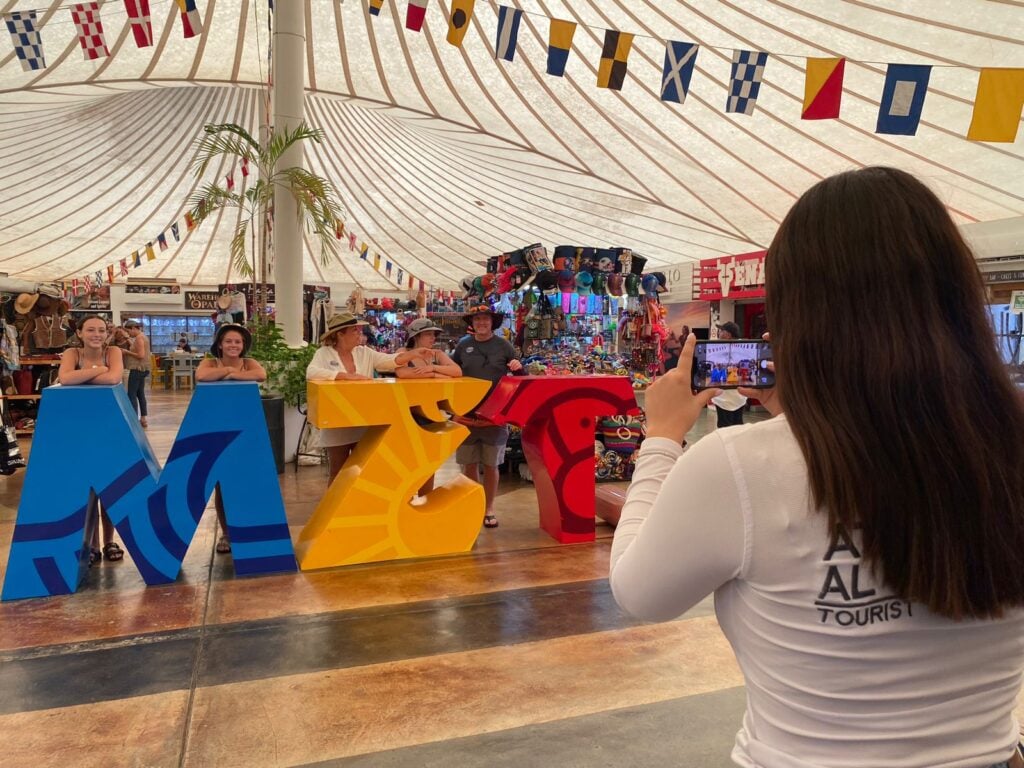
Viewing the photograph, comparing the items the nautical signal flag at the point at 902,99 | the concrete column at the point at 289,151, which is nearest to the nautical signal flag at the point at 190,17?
the concrete column at the point at 289,151

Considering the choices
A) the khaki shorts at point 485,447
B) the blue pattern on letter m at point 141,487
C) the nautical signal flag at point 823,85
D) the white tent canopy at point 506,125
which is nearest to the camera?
the blue pattern on letter m at point 141,487

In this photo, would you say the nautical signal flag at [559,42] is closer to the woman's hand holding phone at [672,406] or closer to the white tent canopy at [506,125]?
the white tent canopy at [506,125]

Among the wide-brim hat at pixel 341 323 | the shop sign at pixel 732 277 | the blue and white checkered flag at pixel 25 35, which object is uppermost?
the blue and white checkered flag at pixel 25 35

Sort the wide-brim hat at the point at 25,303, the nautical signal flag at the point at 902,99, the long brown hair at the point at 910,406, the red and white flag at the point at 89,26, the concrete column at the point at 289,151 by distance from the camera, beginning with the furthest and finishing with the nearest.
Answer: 1. the wide-brim hat at the point at 25,303
2. the concrete column at the point at 289,151
3. the red and white flag at the point at 89,26
4. the nautical signal flag at the point at 902,99
5. the long brown hair at the point at 910,406

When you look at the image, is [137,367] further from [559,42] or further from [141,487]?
[559,42]

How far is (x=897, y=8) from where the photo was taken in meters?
6.85

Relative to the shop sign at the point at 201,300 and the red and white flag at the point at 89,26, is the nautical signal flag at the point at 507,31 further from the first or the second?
the shop sign at the point at 201,300

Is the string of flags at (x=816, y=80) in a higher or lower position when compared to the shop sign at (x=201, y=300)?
higher

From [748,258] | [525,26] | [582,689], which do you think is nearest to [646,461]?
[582,689]

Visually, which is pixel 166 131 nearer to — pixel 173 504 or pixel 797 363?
pixel 173 504

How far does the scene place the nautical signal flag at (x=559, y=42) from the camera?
19.9 ft

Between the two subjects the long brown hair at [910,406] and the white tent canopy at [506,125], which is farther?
the white tent canopy at [506,125]

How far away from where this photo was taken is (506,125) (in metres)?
11.8

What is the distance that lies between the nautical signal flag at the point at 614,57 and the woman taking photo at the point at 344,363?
11.1ft
